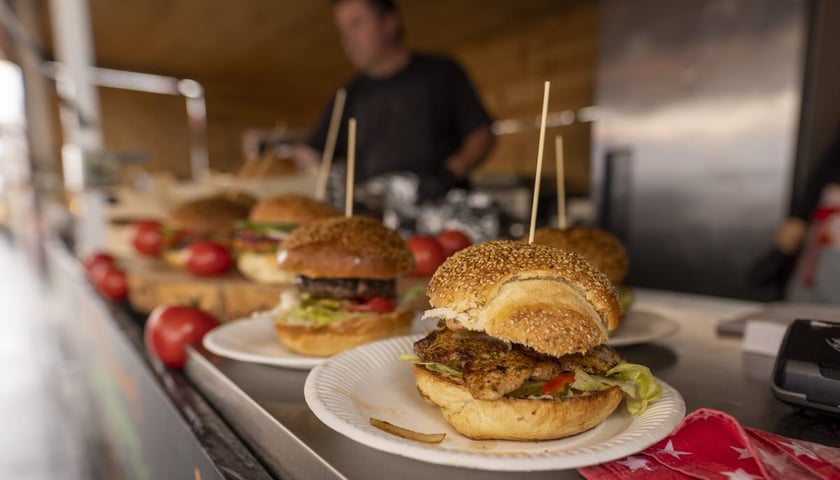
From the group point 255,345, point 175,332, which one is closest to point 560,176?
point 255,345

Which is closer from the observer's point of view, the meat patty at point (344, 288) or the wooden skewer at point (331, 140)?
the meat patty at point (344, 288)

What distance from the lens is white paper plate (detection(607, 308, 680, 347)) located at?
5.34 feet

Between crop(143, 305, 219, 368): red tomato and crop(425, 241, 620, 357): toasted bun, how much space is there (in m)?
1.04

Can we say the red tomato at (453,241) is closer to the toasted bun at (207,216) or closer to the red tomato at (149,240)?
the toasted bun at (207,216)

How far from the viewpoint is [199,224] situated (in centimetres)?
316

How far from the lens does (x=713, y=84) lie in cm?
555

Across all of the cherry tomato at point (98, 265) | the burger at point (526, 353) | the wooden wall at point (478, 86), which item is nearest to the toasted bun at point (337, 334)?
the burger at point (526, 353)

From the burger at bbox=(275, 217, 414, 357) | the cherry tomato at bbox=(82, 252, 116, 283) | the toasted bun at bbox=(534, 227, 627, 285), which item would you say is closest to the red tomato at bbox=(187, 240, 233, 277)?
the cherry tomato at bbox=(82, 252, 116, 283)

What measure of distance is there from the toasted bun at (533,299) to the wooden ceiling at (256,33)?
748 cm

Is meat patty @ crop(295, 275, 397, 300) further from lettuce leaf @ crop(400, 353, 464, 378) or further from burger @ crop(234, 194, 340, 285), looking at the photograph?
burger @ crop(234, 194, 340, 285)

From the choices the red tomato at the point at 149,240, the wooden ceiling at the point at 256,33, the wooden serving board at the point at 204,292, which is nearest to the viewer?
the wooden serving board at the point at 204,292

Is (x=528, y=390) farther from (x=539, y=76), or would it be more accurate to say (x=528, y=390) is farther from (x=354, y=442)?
(x=539, y=76)

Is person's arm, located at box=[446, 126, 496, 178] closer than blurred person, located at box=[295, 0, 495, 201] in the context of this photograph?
Yes

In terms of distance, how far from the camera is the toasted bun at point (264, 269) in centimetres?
251
